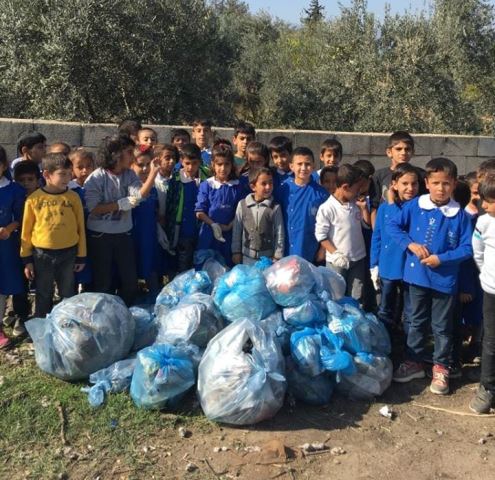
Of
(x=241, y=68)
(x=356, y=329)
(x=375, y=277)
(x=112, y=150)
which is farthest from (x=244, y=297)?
(x=241, y=68)

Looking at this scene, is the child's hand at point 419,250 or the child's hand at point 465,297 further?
the child's hand at point 465,297

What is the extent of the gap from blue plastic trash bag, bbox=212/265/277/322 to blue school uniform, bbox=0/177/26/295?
5.16 feet

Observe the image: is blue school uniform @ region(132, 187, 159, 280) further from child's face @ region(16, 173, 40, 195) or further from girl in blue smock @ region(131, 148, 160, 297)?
child's face @ region(16, 173, 40, 195)

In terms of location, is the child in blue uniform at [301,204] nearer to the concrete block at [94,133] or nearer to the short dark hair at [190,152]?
the short dark hair at [190,152]

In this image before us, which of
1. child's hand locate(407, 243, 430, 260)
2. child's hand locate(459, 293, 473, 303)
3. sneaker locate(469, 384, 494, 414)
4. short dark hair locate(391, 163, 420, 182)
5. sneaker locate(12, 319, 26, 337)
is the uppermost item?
short dark hair locate(391, 163, 420, 182)

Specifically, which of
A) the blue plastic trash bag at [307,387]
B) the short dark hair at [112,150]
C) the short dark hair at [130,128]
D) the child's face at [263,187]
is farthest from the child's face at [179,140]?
the blue plastic trash bag at [307,387]

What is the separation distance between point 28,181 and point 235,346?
Answer: 2.20 metres

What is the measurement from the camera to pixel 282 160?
503 cm

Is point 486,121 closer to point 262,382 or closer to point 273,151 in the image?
point 273,151

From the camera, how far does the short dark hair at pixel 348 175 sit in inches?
170

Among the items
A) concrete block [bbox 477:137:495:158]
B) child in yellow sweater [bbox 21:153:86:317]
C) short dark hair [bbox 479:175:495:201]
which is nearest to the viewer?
short dark hair [bbox 479:175:495:201]

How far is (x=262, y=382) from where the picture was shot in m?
3.32

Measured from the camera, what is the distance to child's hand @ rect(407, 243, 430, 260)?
378 cm

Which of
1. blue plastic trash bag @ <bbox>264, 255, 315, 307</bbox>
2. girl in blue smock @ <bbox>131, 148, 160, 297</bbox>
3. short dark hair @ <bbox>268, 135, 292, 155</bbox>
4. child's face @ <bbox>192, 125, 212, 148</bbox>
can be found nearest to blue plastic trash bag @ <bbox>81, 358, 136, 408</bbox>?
blue plastic trash bag @ <bbox>264, 255, 315, 307</bbox>
